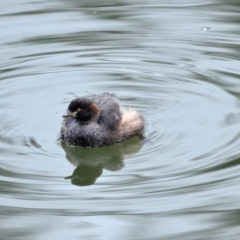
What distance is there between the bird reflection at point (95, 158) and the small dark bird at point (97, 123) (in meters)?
0.08

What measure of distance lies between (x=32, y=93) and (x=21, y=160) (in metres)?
2.14

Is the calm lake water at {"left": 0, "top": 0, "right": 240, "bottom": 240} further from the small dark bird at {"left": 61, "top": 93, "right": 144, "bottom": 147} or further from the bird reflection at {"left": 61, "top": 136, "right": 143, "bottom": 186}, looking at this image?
the small dark bird at {"left": 61, "top": 93, "right": 144, "bottom": 147}

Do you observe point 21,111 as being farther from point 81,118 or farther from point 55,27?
point 55,27

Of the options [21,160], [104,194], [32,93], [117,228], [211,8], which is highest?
[211,8]

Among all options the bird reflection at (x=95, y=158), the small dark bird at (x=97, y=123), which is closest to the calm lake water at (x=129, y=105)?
the bird reflection at (x=95, y=158)

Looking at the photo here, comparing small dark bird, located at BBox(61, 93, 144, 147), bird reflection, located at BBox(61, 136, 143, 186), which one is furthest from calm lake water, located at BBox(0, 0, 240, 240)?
small dark bird, located at BBox(61, 93, 144, 147)

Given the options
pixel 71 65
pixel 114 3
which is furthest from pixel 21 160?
pixel 114 3

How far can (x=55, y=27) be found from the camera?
40.7 ft

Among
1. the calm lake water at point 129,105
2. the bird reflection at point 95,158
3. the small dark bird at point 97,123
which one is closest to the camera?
the calm lake water at point 129,105

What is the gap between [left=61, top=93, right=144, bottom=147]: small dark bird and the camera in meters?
8.53

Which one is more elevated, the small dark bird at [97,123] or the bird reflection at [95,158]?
the small dark bird at [97,123]

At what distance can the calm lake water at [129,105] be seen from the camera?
6660mm

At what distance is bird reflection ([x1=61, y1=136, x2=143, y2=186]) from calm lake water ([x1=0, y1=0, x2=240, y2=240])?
14 mm

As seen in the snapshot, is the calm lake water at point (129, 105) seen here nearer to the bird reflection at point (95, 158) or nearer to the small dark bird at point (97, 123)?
the bird reflection at point (95, 158)
